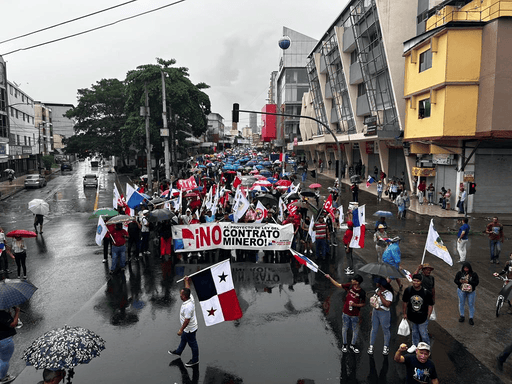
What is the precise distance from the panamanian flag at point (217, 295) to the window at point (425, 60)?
2275 centimetres

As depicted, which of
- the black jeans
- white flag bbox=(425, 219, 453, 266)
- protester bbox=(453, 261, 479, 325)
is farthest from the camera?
the black jeans

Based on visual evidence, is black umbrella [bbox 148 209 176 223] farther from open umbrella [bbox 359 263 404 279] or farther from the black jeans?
open umbrella [bbox 359 263 404 279]

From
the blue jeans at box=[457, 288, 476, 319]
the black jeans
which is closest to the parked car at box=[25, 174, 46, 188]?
the black jeans

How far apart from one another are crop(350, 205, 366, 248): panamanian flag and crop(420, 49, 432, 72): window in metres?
16.7

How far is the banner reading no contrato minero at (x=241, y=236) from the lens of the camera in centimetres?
1320

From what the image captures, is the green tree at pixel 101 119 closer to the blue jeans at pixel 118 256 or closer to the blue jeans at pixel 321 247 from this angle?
the blue jeans at pixel 118 256

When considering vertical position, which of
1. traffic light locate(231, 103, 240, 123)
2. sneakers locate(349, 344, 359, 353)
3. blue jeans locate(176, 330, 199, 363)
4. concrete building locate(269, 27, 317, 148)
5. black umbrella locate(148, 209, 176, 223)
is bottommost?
sneakers locate(349, 344, 359, 353)

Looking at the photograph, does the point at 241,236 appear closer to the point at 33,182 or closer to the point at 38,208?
the point at 38,208

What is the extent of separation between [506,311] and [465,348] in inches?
105

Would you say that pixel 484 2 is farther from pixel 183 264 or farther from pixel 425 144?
pixel 183 264

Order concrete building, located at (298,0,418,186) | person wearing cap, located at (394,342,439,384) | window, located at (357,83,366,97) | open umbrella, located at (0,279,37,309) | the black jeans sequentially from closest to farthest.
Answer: person wearing cap, located at (394,342,439,384) → open umbrella, located at (0,279,37,309) → the black jeans → concrete building, located at (298,0,418,186) → window, located at (357,83,366,97)

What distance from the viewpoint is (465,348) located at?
8125 mm

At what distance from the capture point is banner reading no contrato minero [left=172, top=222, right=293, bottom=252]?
1320cm

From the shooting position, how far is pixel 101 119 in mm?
59969
